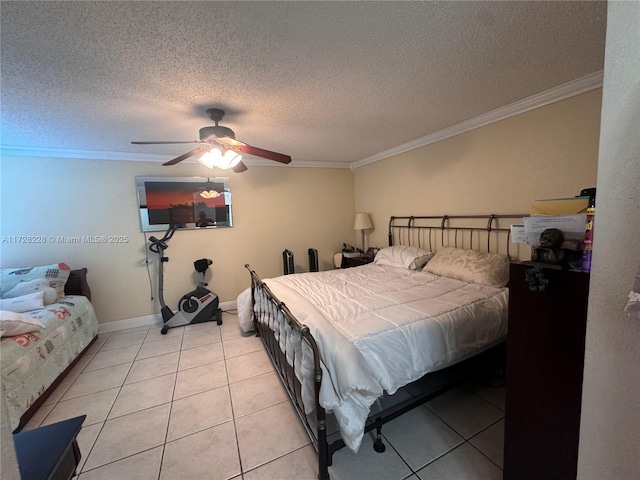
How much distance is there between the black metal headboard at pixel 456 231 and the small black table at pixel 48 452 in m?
3.11

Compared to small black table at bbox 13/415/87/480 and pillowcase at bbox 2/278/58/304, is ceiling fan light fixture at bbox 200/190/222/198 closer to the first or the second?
pillowcase at bbox 2/278/58/304

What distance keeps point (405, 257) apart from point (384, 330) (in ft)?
5.73

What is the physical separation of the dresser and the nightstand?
274cm

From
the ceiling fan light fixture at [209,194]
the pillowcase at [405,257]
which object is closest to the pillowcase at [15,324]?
the ceiling fan light fixture at [209,194]

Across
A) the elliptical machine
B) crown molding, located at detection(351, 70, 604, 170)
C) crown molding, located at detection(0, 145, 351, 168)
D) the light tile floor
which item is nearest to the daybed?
the light tile floor

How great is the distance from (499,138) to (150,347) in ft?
14.1

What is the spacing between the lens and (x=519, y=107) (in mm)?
2242

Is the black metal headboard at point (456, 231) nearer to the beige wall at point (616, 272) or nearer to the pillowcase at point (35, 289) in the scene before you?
the beige wall at point (616, 272)

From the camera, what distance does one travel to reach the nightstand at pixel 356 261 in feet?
12.9

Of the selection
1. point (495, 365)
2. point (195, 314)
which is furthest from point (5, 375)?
point (495, 365)

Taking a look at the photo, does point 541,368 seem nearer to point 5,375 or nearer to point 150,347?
point 5,375

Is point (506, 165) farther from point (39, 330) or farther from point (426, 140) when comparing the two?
point (39, 330)

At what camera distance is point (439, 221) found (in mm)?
3141

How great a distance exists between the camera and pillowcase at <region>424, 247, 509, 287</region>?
2236 mm
